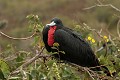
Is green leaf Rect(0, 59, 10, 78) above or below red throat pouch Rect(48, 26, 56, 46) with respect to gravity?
below

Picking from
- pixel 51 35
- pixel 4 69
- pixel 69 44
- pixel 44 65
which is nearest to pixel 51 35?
pixel 51 35

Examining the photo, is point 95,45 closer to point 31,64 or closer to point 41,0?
point 31,64

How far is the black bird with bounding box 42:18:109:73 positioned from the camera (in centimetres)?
438

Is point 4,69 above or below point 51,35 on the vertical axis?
A: below

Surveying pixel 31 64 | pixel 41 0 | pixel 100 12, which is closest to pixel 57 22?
pixel 31 64

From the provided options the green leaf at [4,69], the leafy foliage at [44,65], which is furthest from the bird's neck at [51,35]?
the green leaf at [4,69]

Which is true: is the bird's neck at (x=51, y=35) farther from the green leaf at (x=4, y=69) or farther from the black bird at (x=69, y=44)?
the green leaf at (x=4, y=69)

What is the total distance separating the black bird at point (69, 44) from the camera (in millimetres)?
4379

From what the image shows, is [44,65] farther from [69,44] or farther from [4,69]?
[69,44]

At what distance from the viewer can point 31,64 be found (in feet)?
12.8

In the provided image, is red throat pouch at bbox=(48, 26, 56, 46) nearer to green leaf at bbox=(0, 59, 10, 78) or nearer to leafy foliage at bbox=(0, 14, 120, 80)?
leafy foliage at bbox=(0, 14, 120, 80)

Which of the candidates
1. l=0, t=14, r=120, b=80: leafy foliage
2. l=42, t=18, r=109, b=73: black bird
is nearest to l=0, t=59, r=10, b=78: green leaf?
l=0, t=14, r=120, b=80: leafy foliage

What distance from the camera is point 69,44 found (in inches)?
177

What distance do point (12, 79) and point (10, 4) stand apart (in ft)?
69.3
